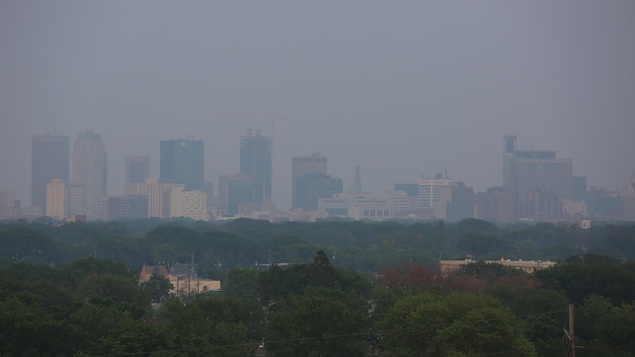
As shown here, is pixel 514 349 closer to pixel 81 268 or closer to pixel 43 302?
pixel 43 302

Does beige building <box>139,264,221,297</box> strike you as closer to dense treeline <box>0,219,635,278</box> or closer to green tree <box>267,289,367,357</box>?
dense treeline <box>0,219,635,278</box>

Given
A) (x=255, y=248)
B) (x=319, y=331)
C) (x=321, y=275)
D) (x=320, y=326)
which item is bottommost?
(x=319, y=331)

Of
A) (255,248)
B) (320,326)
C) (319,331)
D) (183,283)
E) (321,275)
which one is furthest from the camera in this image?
(255,248)

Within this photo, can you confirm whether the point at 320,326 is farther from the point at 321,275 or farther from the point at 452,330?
the point at 321,275

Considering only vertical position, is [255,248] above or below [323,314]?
above

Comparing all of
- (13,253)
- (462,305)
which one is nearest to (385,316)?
(462,305)

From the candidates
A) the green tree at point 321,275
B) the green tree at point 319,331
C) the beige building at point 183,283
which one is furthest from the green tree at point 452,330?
the beige building at point 183,283

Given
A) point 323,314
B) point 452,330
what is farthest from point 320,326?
point 452,330

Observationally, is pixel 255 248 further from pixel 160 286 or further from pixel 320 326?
pixel 320 326

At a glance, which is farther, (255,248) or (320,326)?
(255,248)

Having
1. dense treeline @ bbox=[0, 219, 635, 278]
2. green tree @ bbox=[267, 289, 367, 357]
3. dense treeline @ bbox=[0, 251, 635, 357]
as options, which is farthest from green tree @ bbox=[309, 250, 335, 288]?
dense treeline @ bbox=[0, 219, 635, 278]

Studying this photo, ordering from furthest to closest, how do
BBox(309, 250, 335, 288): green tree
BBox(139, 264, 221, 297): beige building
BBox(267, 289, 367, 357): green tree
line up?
BBox(139, 264, 221, 297): beige building → BBox(309, 250, 335, 288): green tree → BBox(267, 289, 367, 357): green tree

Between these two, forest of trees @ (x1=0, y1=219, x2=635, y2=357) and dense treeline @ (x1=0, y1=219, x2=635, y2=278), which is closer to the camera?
forest of trees @ (x1=0, y1=219, x2=635, y2=357)

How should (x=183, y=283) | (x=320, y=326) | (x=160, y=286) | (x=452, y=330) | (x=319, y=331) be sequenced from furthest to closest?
(x=183, y=283) < (x=160, y=286) < (x=320, y=326) < (x=319, y=331) < (x=452, y=330)
